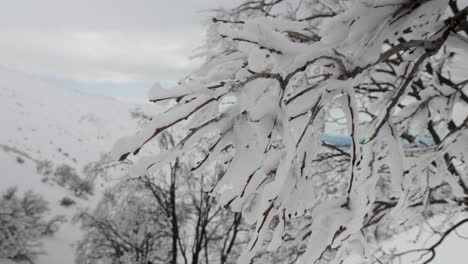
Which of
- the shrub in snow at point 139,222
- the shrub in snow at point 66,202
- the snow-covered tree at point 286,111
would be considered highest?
the shrub in snow at point 66,202

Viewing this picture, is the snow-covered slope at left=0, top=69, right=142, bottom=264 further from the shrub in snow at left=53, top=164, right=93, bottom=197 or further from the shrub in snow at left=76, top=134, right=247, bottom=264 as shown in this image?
the shrub in snow at left=76, top=134, right=247, bottom=264

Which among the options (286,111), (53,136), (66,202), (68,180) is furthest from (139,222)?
(53,136)

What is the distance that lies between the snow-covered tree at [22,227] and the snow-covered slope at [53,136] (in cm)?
65

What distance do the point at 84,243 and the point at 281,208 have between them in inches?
425

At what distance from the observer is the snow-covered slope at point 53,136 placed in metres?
15.5

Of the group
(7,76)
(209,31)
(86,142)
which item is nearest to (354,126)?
(209,31)

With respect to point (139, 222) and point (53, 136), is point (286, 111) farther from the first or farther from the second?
point (53, 136)

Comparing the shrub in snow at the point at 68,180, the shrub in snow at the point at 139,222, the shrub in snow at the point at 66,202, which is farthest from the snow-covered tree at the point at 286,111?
the shrub in snow at the point at 68,180

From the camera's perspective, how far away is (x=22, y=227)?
10.4 metres

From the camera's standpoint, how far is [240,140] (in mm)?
955

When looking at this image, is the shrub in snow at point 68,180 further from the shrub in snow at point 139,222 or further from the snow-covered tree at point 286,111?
A: the snow-covered tree at point 286,111

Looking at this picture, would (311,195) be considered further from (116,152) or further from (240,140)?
(116,152)

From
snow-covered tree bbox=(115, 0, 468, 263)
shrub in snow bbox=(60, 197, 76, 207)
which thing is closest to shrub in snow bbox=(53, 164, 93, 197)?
shrub in snow bbox=(60, 197, 76, 207)

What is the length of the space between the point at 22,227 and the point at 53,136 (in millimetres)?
27770
